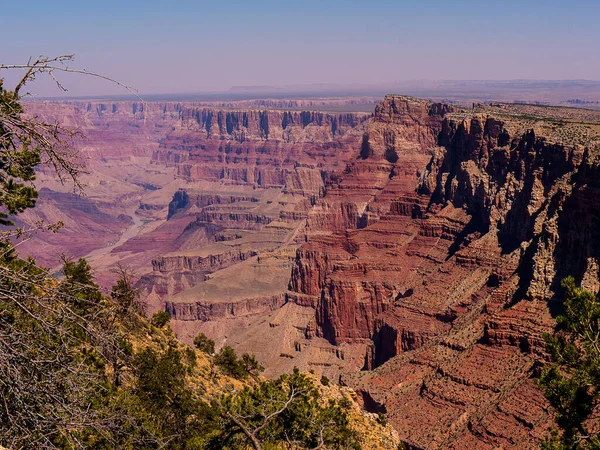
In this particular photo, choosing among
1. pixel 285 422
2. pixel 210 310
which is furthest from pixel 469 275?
pixel 210 310

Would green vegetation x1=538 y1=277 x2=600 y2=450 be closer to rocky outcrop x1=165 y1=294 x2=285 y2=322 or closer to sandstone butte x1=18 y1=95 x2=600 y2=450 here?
sandstone butte x1=18 y1=95 x2=600 y2=450

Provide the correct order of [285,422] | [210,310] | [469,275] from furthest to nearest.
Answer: [210,310], [469,275], [285,422]

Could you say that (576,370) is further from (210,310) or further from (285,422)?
(210,310)

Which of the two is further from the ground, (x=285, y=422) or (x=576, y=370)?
(x=576, y=370)

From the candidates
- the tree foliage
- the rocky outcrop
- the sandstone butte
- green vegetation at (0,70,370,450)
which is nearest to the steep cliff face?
the sandstone butte

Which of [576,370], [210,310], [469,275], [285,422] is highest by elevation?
[576,370]

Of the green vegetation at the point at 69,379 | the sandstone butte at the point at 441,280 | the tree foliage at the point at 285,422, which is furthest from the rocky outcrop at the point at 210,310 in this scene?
the tree foliage at the point at 285,422
